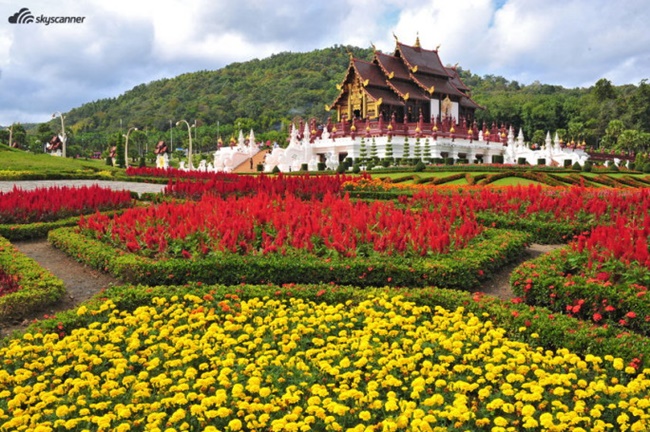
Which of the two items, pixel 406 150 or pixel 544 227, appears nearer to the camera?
pixel 544 227

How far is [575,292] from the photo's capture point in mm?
6078

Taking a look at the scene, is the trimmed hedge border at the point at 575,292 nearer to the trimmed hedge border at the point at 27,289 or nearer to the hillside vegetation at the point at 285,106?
the trimmed hedge border at the point at 27,289

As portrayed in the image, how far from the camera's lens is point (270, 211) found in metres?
9.95

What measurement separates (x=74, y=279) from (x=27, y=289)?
1397 millimetres

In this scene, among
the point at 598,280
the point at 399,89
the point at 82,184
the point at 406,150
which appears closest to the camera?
the point at 598,280

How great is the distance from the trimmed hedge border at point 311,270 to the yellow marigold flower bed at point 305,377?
1311 millimetres

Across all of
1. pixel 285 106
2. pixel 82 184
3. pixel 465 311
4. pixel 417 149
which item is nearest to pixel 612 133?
pixel 417 149

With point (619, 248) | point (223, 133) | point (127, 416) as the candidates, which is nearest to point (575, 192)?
point (619, 248)

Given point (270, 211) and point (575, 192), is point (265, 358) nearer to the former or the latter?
point (270, 211)

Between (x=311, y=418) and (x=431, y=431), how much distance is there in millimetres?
756

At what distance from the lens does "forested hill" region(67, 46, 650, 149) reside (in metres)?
71.9

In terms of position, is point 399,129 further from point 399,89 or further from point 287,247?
point 287,247

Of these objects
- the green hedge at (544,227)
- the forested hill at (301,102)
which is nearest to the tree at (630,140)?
the forested hill at (301,102)

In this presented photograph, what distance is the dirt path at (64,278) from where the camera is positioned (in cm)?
638
